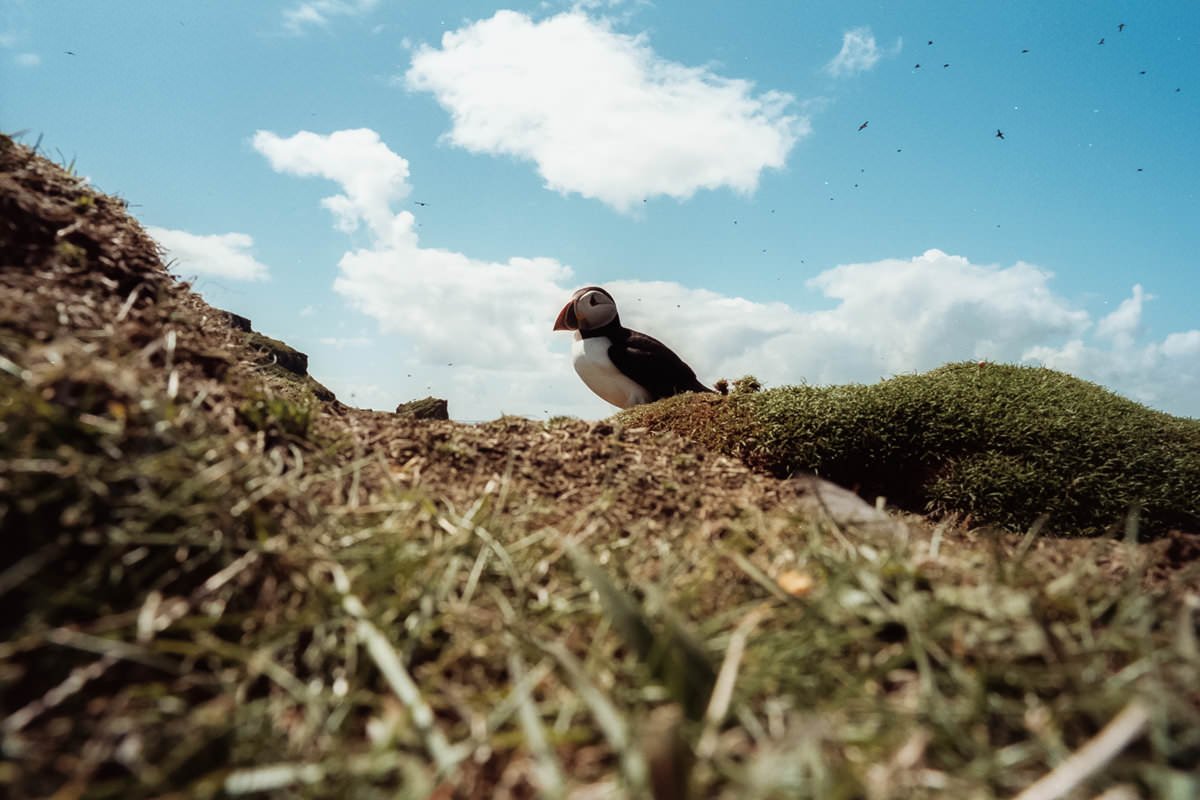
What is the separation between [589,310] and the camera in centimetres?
1016

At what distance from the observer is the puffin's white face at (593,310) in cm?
1012

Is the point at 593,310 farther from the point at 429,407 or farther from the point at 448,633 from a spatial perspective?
the point at 448,633

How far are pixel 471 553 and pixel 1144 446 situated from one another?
6.87 meters

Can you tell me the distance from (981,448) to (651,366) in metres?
4.51

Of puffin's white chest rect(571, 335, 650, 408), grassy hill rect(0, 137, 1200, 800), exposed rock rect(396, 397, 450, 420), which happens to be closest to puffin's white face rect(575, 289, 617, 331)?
puffin's white chest rect(571, 335, 650, 408)

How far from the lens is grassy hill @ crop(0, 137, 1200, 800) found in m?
1.11

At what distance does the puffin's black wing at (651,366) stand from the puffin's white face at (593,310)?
44 cm

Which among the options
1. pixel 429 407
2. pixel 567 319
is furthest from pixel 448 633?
pixel 567 319

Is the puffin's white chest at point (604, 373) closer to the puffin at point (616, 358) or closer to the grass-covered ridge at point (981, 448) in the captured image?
the puffin at point (616, 358)

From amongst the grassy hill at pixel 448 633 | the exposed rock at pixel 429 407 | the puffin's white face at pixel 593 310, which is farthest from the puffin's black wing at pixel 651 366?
the grassy hill at pixel 448 633

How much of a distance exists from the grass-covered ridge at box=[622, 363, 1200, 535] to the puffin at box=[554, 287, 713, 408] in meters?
2.56

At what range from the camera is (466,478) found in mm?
2873

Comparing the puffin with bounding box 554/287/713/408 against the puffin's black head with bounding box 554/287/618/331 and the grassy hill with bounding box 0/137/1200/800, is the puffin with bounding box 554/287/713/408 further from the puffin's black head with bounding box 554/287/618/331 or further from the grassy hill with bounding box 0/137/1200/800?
the grassy hill with bounding box 0/137/1200/800

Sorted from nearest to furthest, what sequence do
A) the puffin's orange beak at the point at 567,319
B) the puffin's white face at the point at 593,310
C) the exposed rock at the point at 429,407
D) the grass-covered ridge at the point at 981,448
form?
the grass-covered ridge at the point at 981,448
the exposed rock at the point at 429,407
the puffin's white face at the point at 593,310
the puffin's orange beak at the point at 567,319
